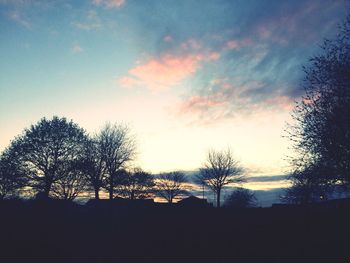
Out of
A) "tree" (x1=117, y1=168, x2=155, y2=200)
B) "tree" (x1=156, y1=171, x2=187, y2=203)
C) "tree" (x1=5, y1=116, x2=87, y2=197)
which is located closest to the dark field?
"tree" (x1=5, y1=116, x2=87, y2=197)

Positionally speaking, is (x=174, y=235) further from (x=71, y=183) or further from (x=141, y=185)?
(x=141, y=185)

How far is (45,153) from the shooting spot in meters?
31.3

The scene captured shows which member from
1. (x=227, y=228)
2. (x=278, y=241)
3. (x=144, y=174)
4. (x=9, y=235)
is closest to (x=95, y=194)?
(x=144, y=174)

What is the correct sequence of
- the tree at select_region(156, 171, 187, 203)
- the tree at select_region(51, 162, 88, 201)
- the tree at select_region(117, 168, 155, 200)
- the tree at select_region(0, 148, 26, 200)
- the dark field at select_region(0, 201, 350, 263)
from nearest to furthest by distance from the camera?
the dark field at select_region(0, 201, 350, 263) < the tree at select_region(0, 148, 26, 200) < the tree at select_region(51, 162, 88, 201) < the tree at select_region(117, 168, 155, 200) < the tree at select_region(156, 171, 187, 203)

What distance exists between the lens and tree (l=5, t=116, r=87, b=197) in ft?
100

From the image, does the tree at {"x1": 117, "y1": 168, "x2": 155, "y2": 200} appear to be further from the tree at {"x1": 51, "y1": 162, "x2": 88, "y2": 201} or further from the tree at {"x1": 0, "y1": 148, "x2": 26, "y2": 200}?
the tree at {"x1": 0, "y1": 148, "x2": 26, "y2": 200}

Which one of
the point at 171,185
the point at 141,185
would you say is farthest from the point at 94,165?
the point at 171,185

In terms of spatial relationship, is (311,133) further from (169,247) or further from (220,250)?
(169,247)

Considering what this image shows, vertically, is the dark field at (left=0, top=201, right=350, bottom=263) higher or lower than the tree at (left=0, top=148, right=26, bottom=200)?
lower

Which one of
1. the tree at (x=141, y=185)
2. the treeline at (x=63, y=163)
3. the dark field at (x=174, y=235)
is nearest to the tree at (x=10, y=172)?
the treeline at (x=63, y=163)

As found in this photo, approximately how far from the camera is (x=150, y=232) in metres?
14.4

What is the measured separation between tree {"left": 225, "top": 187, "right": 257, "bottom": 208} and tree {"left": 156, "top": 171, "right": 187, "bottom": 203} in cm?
1696

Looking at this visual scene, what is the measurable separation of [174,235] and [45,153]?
24.3m

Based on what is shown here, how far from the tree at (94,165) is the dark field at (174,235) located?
1616cm
